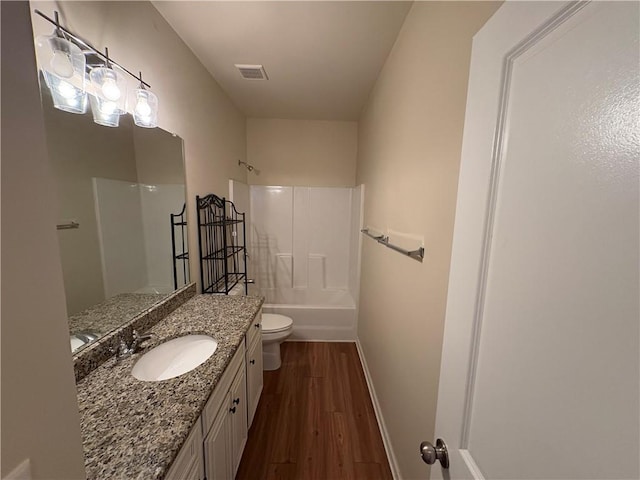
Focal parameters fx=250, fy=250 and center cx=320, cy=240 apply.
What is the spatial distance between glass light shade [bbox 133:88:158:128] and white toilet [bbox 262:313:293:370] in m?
1.81

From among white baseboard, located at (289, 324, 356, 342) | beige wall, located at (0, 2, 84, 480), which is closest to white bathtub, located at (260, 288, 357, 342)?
white baseboard, located at (289, 324, 356, 342)

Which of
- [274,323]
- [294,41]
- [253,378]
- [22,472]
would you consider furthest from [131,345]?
[294,41]

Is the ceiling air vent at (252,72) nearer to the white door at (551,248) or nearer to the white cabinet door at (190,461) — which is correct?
the white door at (551,248)

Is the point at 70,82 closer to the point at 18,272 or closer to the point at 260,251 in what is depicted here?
the point at 18,272

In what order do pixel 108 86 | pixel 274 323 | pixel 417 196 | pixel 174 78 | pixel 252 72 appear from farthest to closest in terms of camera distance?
pixel 274 323 < pixel 252 72 < pixel 174 78 < pixel 417 196 < pixel 108 86

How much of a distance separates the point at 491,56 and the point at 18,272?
35.6 inches

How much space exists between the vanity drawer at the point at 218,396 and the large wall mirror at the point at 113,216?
1.82 feet

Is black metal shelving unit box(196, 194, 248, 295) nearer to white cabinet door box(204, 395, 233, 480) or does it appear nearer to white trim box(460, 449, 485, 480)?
white cabinet door box(204, 395, 233, 480)

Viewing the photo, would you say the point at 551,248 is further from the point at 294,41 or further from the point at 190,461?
the point at 294,41

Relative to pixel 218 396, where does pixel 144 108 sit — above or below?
above

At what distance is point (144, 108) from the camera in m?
1.28

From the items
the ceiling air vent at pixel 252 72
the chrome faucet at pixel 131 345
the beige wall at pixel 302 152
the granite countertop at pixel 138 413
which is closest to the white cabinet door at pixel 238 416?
the granite countertop at pixel 138 413

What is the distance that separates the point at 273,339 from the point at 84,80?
212 centimetres

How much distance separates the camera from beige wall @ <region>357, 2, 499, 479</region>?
3.02 ft
